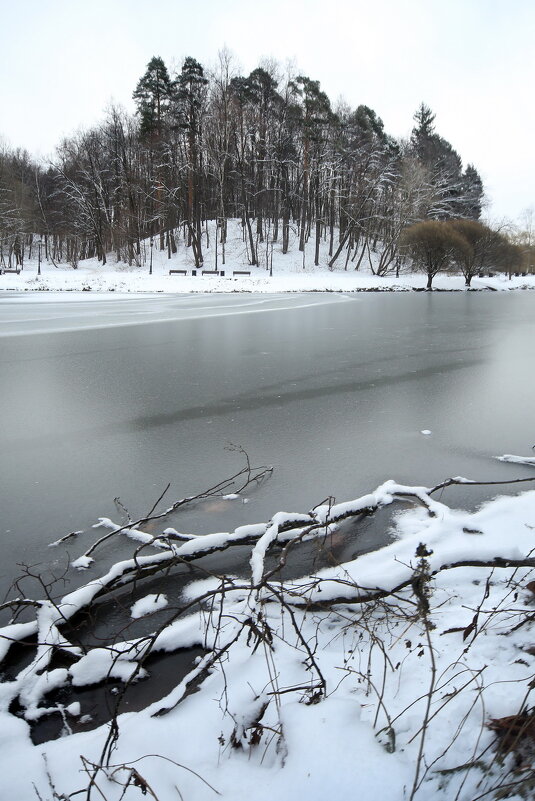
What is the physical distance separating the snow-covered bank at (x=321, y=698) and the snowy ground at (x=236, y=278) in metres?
29.5

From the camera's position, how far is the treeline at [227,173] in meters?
40.3

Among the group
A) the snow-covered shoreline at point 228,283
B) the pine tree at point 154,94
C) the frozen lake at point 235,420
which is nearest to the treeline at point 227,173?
the pine tree at point 154,94

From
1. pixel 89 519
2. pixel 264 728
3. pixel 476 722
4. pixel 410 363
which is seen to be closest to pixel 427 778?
pixel 476 722

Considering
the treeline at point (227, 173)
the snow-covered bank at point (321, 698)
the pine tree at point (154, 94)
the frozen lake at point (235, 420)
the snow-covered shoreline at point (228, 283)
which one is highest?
the pine tree at point (154, 94)

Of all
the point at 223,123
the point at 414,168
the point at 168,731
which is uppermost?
the point at 223,123

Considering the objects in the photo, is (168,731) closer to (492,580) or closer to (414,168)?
(492,580)

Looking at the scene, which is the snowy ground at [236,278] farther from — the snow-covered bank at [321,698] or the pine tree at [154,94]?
the snow-covered bank at [321,698]

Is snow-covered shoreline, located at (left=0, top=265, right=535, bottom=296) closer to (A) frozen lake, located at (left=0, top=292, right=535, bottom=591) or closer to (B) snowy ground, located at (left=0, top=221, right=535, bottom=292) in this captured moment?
(B) snowy ground, located at (left=0, top=221, right=535, bottom=292)

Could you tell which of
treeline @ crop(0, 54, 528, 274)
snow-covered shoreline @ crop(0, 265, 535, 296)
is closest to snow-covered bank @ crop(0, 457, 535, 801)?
snow-covered shoreline @ crop(0, 265, 535, 296)

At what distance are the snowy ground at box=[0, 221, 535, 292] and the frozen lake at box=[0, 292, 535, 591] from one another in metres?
22.6

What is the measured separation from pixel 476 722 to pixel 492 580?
0.93m

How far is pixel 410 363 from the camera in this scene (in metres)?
7.99

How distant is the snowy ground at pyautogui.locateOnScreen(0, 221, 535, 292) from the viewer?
105ft

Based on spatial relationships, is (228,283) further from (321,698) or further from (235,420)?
(321,698)
